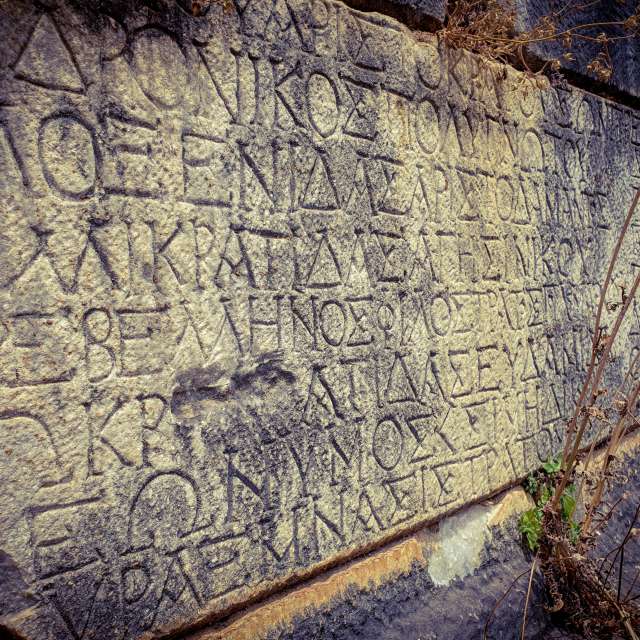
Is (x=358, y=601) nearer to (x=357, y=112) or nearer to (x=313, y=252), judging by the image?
(x=313, y=252)

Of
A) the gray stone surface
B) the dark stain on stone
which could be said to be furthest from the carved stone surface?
the gray stone surface

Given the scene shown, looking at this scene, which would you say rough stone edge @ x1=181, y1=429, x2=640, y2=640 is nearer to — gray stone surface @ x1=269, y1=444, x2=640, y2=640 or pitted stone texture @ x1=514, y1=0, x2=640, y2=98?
gray stone surface @ x1=269, y1=444, x2=640, y2=640

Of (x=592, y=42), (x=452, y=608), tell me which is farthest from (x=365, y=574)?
(x=592, y=42)

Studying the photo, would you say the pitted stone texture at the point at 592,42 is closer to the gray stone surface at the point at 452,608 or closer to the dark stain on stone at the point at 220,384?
the dark stain on stone at the point at 220,384

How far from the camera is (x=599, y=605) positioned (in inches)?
84.0

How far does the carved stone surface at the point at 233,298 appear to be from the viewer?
4.03 feet

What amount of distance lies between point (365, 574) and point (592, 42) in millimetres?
2355

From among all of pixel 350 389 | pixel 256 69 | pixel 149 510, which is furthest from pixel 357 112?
pixel 149 510

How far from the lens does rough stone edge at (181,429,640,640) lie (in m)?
1.56

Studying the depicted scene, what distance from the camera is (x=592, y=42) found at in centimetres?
265

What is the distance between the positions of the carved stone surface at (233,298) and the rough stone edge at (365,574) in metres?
0.07

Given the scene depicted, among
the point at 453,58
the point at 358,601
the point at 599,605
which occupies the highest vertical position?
the point at 453,58

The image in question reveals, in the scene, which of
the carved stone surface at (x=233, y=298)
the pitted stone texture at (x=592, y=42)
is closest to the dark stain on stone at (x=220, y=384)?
the carved stone surface at (x=233, y=298)

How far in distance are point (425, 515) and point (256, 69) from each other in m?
1.44
